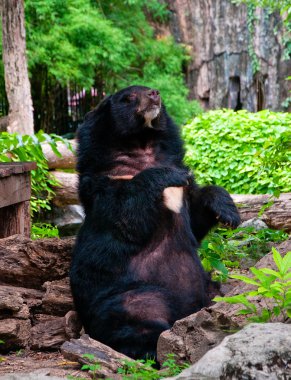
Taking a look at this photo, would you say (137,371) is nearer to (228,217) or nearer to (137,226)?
(137,226)

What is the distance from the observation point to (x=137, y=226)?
367 cm

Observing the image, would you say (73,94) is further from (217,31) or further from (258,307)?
(258,307)

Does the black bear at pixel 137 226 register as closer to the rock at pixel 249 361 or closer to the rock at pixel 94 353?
the rock at pixel 94 353

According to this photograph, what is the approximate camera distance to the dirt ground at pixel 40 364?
295 centimetres

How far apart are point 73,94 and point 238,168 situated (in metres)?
5.44

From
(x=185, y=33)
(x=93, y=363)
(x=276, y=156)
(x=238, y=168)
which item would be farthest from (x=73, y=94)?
(x=93, y=363)

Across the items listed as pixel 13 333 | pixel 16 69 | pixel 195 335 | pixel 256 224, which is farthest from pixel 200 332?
pixel 16 69

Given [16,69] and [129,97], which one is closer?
[129,97]

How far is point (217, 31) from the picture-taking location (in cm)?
1714

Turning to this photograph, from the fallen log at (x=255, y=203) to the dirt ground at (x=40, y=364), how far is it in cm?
123

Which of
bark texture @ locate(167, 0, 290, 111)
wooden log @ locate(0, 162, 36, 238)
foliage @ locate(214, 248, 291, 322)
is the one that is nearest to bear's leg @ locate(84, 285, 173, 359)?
foliage @ locate(214, 248, 291, 322)

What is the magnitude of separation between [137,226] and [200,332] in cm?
90

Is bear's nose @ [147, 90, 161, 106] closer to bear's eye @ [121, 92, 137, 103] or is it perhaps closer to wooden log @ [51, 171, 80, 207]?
bear's eye @ [121, 92, 137, 103]

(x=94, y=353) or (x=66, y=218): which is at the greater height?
(x=94, y=353)
